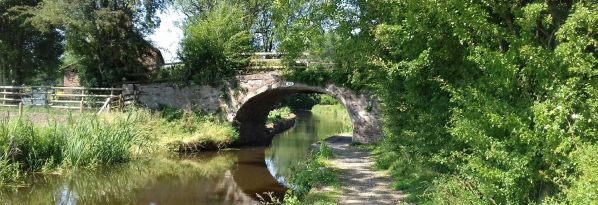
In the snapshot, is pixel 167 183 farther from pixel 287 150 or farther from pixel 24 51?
pixel 24 51

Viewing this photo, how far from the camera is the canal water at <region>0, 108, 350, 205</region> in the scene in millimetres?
10352

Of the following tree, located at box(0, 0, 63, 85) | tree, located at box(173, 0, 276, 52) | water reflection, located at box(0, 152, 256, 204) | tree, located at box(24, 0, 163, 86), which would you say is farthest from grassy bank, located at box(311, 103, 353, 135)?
water reflection, located at box(0, 152, 256, 204)

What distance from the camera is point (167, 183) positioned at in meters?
12.5

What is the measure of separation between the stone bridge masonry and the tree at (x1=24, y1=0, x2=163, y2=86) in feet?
3.19

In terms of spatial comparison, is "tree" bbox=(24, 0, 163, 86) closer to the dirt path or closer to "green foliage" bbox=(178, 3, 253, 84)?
"green foliage" bbox=(178, 3, 253, 84)

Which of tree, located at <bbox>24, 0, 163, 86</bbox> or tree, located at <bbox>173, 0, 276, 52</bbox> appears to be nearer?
tree, located at <bbox>24, 0, 163, 86</bbox>

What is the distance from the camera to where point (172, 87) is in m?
21.2

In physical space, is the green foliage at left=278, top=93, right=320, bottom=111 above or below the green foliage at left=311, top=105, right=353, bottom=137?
above

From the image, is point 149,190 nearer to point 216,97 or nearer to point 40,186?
Result: point 40,186

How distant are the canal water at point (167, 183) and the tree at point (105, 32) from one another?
20.5 ft

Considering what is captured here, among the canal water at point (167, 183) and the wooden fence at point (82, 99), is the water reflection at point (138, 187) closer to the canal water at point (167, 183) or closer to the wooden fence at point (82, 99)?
the canal water at point (167, 183)

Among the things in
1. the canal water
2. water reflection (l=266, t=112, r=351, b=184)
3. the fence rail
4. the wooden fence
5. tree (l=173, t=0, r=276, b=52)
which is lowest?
water reflection (l=266, t=112, r=351, b=184)

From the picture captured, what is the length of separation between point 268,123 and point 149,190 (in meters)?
17.1

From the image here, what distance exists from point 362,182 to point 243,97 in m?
10.9
